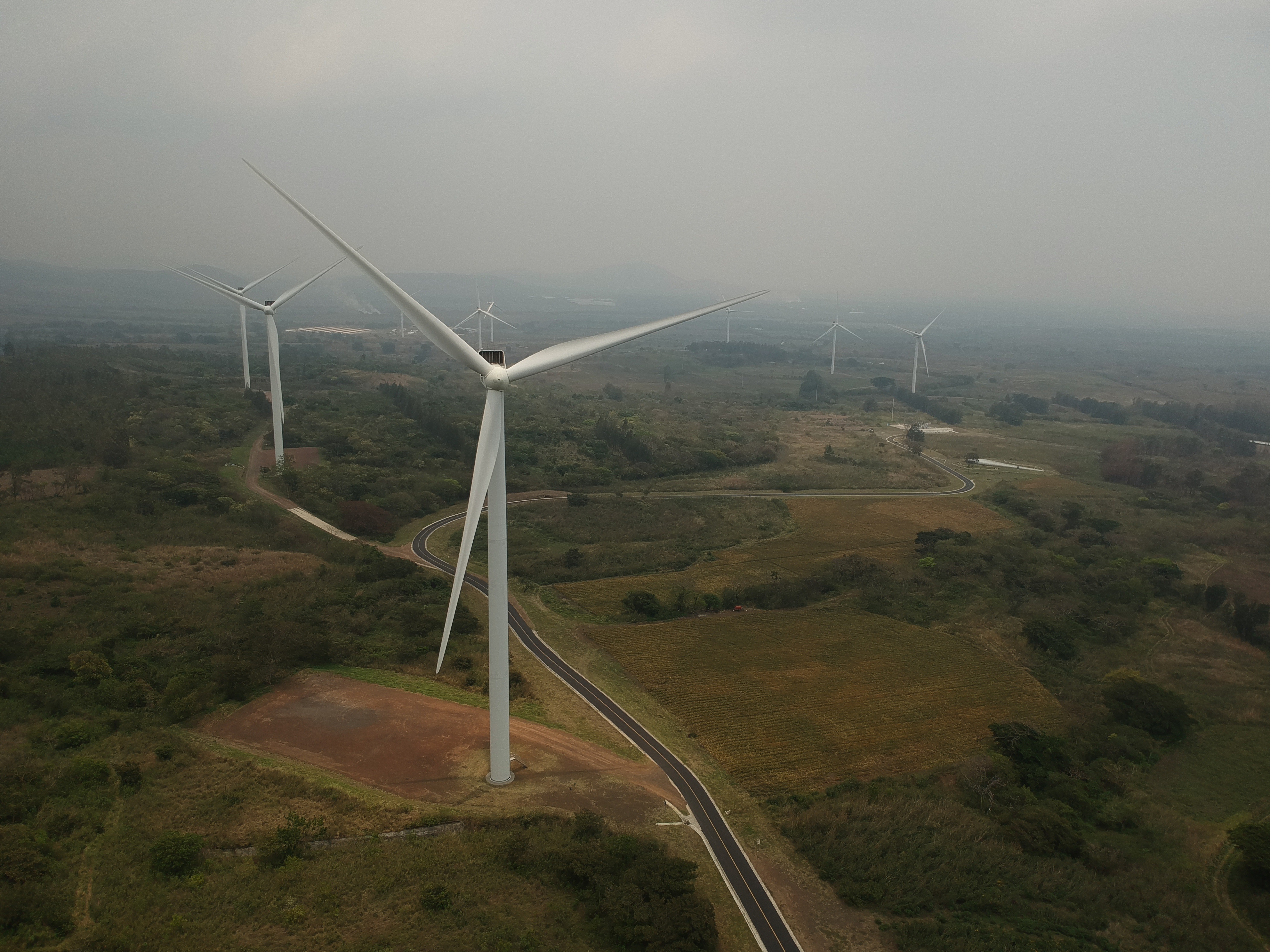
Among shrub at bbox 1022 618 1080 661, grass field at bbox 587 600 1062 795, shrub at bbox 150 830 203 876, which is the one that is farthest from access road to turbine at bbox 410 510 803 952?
shrub at bbox 1022 618 1080 661

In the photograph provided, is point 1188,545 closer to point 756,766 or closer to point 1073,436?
point 756,766

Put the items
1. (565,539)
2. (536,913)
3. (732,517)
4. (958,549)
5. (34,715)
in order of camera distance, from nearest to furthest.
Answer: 1. (536,913)
2. (34,715)
3. (958,549)
4. (565,539)
5. (732,517)

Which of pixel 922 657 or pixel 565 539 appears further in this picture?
pixel 565 539

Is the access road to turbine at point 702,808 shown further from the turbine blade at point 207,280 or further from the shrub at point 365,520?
the turbine blade at point 207,280

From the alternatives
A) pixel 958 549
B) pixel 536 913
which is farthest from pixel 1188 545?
pixel 536 913

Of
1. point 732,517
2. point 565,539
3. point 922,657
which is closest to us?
point 922,657

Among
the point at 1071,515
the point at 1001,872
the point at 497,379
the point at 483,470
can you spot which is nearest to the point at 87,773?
the point at 483,470

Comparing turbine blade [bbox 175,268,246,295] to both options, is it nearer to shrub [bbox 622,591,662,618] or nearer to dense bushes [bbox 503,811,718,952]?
shrub [bbox 622,591,662,618]
